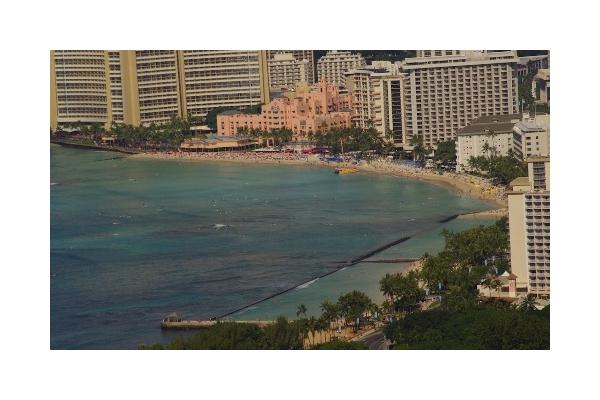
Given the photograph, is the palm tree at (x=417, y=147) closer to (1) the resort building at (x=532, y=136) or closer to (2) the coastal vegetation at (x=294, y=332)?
(1) the resort building at (x=532, y=136)

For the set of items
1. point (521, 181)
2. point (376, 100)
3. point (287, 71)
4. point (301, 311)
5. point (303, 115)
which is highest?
point (287, 71)

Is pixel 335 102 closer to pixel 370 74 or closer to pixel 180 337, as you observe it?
pixel 370 74

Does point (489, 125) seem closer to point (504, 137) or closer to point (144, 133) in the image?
point (504, 137)

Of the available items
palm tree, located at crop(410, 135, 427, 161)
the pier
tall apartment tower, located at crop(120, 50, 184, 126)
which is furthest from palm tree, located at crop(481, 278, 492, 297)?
palm tree, located at crop(410, 135, 427, 161)

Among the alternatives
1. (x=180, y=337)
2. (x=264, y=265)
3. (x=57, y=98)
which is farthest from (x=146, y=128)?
(x=180, y=337)

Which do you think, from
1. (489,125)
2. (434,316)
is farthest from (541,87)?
(434,316)

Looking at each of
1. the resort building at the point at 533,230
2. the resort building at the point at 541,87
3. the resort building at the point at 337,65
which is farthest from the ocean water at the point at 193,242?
the resort building at the point at 337,65

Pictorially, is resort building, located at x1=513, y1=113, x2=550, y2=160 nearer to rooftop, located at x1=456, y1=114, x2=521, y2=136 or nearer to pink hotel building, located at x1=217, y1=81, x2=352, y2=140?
rooftop, located at x1=456, y1=114, x2=521, y2=136
